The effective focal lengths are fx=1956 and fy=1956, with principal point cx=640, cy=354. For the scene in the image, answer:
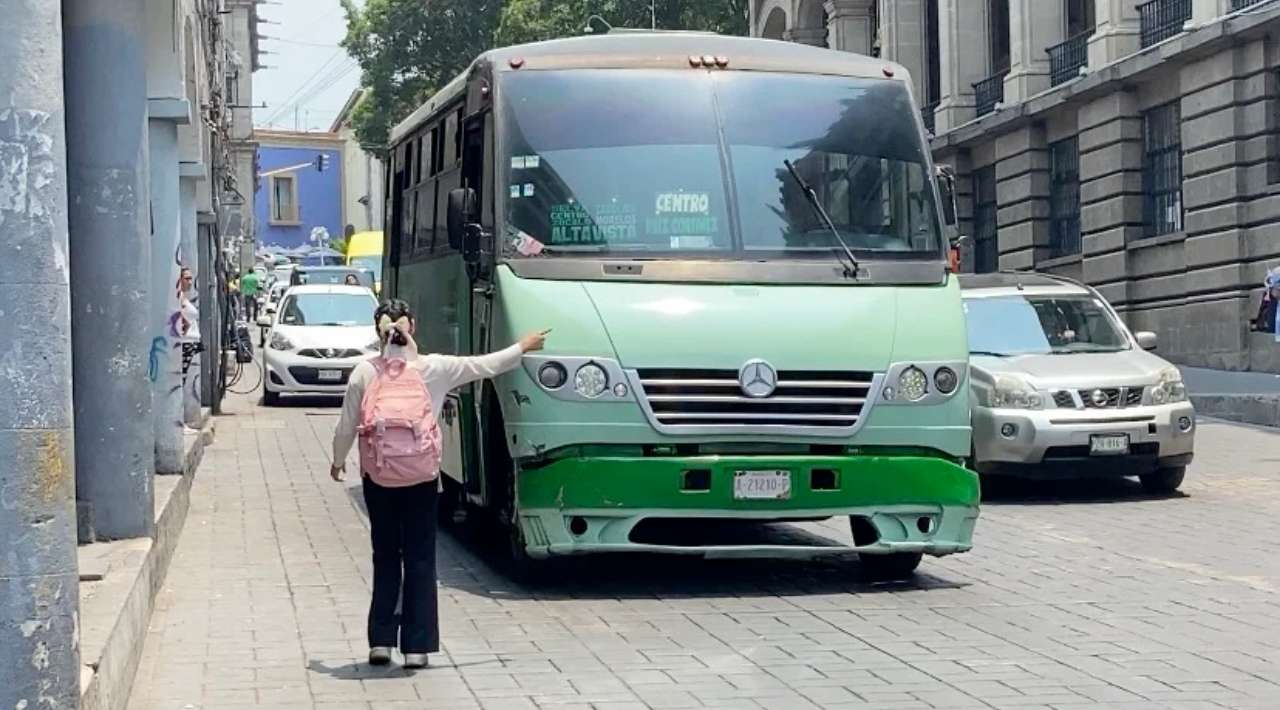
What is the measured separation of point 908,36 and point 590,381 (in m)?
34.8

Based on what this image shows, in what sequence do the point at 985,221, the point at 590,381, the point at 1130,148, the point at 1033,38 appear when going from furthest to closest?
1. the point at 985,221
2. the point at 1033,38
3. the point at 1130,148
4. the point at 590,381

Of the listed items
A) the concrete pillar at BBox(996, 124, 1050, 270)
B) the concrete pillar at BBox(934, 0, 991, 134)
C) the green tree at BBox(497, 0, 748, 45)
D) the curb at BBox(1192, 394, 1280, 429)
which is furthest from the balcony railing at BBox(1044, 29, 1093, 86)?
the green tree at BBox(497, 0, 748, 45)

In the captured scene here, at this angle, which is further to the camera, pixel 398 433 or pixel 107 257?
pixel 107 257

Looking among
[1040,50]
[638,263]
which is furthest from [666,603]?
[1040,50]

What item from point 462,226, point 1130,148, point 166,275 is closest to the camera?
point 462,226

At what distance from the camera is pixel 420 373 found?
855 centimetres

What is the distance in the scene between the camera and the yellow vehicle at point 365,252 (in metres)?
51.8

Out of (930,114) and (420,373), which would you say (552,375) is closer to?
(420,373)

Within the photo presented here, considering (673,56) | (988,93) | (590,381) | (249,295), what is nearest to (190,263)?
(673,56)

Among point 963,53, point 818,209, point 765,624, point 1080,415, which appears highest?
point 963,53

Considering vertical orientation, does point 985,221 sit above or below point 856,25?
below

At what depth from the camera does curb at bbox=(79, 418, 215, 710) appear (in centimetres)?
654

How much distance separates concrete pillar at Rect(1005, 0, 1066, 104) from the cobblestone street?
22.9 m

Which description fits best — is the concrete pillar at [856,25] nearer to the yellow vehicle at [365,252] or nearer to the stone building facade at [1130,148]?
the stone building facade at [1130,148]
